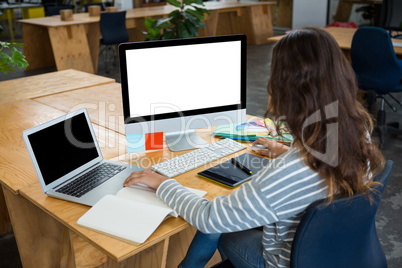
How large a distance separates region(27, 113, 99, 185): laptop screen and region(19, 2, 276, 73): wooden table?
437 cm

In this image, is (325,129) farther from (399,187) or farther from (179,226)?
(399,187)

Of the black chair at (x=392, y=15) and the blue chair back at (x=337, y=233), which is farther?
the black chair at (x=392, y=15)

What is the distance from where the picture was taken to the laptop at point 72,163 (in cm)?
134

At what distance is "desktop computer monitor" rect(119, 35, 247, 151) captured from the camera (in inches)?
63.7

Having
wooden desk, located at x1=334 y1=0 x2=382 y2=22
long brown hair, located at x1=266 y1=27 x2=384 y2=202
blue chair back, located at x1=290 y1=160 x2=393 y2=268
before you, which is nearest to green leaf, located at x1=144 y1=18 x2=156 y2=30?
long brown hair, located at x1=266 y1=27 x2=384 y2=202

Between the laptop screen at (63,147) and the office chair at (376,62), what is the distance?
250cm

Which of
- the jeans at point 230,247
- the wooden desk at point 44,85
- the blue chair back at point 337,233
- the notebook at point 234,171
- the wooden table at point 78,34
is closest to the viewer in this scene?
the blue chair back at point 337,233

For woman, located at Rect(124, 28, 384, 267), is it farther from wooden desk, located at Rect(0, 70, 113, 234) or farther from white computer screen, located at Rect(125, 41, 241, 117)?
wooden desk, located at Rect(0, 70, 113, 234)

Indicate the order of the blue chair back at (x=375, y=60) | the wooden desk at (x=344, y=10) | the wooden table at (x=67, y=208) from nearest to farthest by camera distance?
the wooden table at (x=67, y=208), the blue chair back at (x=375, y=60), the wooden desk at (x=344, y=10)

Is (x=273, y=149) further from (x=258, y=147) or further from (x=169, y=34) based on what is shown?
(x=169, y=34)

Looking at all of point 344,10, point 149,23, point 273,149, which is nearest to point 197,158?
point 273,149

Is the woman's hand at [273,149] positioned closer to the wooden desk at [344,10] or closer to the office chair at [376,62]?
the office chair at [376,62]

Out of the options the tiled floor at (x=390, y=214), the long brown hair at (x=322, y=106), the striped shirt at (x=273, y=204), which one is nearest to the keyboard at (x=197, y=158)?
the striped shirt at (x=273, y=204)

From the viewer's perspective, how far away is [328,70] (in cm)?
104
